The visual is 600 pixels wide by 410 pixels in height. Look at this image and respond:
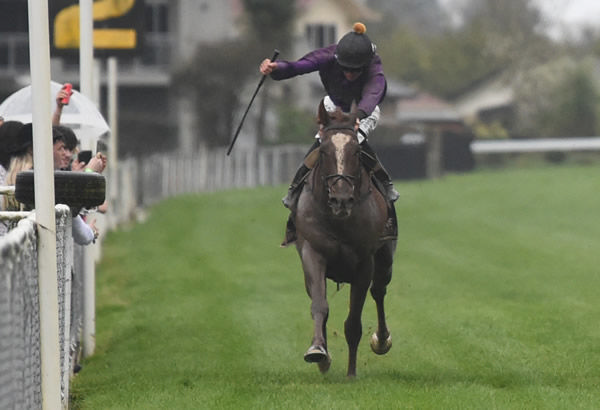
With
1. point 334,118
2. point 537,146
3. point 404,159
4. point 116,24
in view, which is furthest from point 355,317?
Result: point 537,146

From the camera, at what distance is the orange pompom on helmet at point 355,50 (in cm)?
1109

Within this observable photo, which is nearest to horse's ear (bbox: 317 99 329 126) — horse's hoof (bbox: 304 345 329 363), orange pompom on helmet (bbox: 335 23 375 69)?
orange pompom on helmet (bbox: 335 23 375 69)

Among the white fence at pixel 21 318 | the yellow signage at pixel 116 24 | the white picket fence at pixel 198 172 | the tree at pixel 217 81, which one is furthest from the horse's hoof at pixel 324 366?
the tree at pixel 217 81

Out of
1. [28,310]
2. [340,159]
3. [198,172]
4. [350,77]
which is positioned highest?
[350,77]

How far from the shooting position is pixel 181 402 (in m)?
9.71

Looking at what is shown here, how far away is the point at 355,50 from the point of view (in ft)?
36.4

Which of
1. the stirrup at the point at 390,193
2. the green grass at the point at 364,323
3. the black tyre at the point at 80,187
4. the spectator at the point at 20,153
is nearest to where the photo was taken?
the black tyre at the point at 80,187

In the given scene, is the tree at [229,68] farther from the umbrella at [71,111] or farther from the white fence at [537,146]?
the umbrella at [71,111]

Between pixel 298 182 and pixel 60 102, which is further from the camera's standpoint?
pixel 60 102

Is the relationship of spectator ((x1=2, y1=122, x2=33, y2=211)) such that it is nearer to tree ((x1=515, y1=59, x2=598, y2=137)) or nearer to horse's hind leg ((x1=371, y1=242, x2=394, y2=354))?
horse's hind leg ((x1=371, y1=242, x2=394, y2=354))

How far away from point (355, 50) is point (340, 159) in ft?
3.87

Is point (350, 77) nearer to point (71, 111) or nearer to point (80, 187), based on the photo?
point (71, 111)

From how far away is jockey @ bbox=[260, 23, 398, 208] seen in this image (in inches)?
437

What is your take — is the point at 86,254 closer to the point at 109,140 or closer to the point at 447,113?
the point at 109,140
